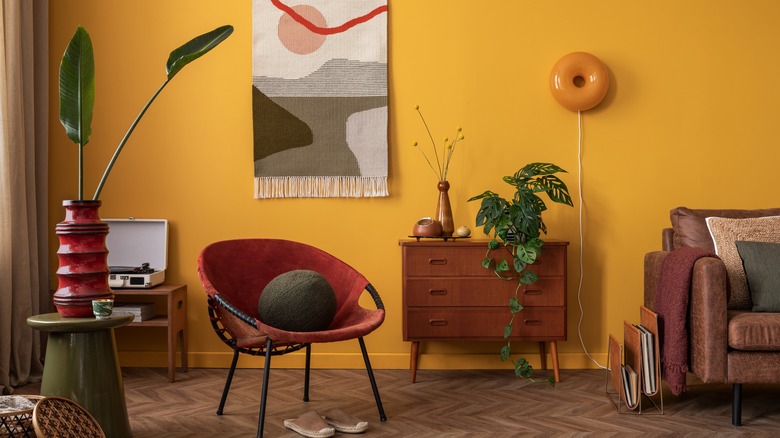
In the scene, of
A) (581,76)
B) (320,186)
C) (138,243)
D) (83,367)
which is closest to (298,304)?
(83,367)

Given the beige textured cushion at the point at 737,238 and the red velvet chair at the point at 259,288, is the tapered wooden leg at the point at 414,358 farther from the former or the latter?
the beige textured cushion at the point at 737,238

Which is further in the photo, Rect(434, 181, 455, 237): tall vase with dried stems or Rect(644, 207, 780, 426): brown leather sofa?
Rect(434, 181, 455, 237): tall vase with dried stems

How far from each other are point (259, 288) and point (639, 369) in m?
1.70

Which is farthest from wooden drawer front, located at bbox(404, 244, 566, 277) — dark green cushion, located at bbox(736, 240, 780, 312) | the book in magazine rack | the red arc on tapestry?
the red arc on tapestry

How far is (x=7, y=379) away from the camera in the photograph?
11.4 feet

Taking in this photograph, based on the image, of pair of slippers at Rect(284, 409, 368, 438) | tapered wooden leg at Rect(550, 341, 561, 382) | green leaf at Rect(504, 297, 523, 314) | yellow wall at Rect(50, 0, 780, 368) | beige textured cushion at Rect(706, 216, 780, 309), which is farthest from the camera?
yellow wall at Rect(50, 0, 780, 368)

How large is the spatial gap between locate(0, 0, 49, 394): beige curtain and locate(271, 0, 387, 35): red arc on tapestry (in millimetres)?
1284

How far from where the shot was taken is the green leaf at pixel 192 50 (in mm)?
2705

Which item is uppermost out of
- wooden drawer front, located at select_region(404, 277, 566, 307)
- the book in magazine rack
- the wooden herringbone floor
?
wooden drawer front, located at select_region(404, 277, 566, 307)

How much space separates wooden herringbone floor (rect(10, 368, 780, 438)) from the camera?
2.91 m

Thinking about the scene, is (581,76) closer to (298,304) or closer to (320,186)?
(320,186)

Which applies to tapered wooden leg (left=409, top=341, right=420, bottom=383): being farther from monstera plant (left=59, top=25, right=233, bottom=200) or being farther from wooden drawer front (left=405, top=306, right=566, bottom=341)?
monstera plant (left=59, top=25, right=233, bottom=200)

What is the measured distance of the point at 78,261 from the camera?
8.57 feet

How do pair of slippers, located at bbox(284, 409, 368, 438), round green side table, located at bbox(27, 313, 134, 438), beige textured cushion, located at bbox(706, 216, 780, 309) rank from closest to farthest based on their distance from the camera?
round green side table, located at bbox(27, 313, 134, 438)
pair of slippers, located at bbox(284, 409, 368, 438)
beige textured cushion, located at bbox(706, 216, 780, 309)
